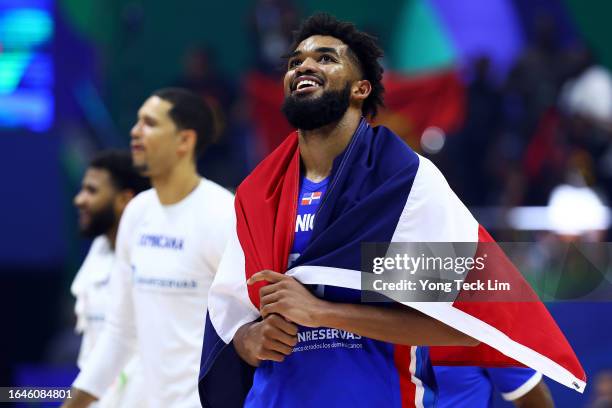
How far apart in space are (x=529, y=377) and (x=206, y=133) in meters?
2.16

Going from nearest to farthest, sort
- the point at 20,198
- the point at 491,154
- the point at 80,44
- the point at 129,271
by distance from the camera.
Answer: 1. the point at 129,271
2. the point at 20,198
3. the point at 491,154
4. the point at 80,44

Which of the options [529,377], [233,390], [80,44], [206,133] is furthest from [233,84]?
[233,390]

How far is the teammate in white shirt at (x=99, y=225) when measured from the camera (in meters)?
6.87

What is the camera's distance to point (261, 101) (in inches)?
527

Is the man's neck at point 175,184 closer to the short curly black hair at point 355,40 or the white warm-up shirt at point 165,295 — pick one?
the white warm-up shirt at point 165,295

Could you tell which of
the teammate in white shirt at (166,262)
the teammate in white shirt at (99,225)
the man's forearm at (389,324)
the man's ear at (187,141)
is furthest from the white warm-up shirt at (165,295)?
the man's forearm at (389,324)

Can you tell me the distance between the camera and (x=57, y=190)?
1225 centimetres

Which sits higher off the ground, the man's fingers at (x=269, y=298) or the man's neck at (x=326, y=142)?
the man's neck at (x=326, y=142)

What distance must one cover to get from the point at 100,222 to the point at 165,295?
1.39m

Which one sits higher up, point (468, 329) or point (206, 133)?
point (206, 133)

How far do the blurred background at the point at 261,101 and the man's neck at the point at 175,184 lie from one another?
4594 millimetres

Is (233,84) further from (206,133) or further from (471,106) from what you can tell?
(206,133)

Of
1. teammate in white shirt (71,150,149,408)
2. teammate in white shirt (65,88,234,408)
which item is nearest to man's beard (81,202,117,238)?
teammate in white shirt (71,150,149,408)

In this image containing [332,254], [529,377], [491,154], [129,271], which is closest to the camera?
[332,254]
